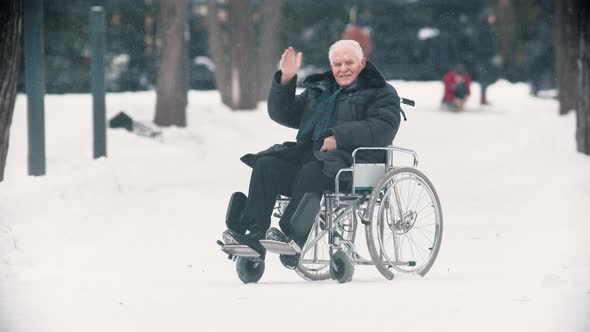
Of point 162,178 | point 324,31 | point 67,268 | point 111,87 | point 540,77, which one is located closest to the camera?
point 67,268

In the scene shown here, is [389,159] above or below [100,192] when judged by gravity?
above

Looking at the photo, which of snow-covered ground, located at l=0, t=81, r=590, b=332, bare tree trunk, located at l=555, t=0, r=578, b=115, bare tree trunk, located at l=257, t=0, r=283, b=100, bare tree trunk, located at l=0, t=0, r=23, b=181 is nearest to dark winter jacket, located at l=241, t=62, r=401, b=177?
snow-covered ground, located at l=0, t=81, r=590, b=332

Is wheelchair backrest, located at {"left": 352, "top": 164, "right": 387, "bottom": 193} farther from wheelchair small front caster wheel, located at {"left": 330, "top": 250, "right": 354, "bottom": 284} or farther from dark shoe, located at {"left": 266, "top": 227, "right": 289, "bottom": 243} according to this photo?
dark shoe, located at {"left": 266, "top": 227, "right": 289, "bottom": 243}

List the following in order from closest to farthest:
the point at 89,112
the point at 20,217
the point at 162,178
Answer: the point at 20,217 → the point at 162,178 → the point at 89,112

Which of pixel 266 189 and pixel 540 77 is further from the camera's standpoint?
pixel 540 77

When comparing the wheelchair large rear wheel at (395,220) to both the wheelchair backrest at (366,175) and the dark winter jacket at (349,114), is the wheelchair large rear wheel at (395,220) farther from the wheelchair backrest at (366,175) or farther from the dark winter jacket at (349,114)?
the dark winter jacket at (349,114)

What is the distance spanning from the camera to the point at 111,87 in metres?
34.5

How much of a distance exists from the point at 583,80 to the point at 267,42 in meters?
15.5

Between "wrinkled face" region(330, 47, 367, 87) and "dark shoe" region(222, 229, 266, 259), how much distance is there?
98 cm

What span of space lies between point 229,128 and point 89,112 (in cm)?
321

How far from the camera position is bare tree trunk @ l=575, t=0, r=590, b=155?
14609 mm

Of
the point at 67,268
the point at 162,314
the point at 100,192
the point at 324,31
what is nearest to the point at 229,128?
the point at 100,192

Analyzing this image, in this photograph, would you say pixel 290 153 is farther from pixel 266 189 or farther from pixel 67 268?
pixel 67 268

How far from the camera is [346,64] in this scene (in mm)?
7406
